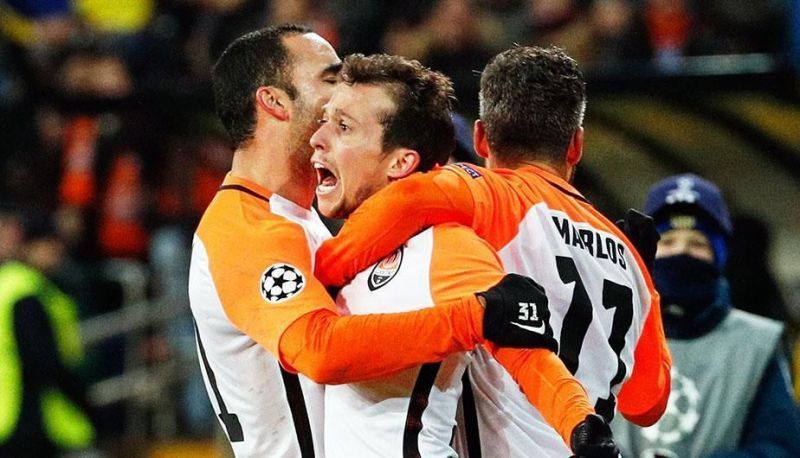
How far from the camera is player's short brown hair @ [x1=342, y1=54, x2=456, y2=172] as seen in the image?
369 centimetres

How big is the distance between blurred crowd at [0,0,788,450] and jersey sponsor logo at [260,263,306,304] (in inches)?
253

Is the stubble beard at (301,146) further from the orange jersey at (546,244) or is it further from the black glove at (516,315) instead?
the black glove at (516,315)

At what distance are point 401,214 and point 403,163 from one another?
0.25 metres

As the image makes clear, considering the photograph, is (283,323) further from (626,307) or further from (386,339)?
(626,307)

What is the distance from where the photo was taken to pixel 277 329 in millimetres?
3512

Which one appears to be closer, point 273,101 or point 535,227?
point 535,227

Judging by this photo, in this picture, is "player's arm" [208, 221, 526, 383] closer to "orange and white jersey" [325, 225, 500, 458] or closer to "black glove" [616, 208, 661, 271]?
"orange and white jersey" [325, 225, 500, 458]

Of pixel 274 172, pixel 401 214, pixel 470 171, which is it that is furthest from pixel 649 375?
pixel 274 172

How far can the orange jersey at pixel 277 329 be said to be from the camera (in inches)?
132

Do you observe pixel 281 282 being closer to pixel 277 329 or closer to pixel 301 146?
pixel 277 329

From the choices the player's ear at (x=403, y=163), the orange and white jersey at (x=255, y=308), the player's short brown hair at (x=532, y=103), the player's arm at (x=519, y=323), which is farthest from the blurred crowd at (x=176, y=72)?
the player's arm at (x=519, y=323)

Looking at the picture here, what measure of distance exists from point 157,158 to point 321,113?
6.81 m

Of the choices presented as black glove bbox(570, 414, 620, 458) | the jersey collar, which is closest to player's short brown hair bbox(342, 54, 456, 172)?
the jersey collar

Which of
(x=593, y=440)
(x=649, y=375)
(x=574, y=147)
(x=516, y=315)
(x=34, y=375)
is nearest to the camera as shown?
(x=593, y=440)
